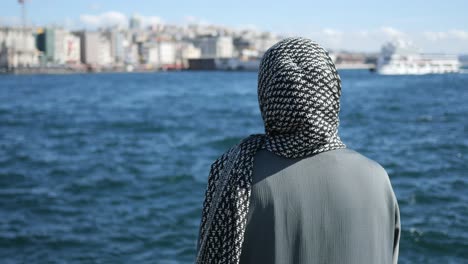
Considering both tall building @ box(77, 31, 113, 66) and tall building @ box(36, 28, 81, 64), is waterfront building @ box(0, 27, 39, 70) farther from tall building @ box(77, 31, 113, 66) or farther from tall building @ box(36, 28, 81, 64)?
tall building @ box(77, 31, 113, 66)

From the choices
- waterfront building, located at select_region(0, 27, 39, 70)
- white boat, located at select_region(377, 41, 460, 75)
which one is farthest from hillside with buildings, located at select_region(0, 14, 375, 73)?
white boat, located at select_region(377, 41, 460, 75)

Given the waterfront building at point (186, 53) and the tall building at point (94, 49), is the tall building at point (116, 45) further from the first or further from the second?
the waterfront building at point (186, 53)

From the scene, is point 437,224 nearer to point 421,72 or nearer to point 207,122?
point 207,122

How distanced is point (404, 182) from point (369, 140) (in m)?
5.16

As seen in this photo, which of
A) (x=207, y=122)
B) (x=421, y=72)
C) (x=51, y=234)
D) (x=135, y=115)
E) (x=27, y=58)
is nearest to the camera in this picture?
(x=51, y=234)

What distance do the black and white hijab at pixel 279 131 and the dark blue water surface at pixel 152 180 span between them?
4.59 m

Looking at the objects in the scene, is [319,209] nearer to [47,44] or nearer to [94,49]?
[47,44]

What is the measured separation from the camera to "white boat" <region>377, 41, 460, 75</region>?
225 feet

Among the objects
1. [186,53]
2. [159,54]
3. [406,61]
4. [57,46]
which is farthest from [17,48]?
[406,61]

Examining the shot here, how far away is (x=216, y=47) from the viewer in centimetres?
13388

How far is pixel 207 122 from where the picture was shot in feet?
66.5

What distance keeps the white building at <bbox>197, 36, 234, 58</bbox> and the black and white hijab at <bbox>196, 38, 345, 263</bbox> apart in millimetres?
132624

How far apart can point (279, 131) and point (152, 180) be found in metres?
8.89

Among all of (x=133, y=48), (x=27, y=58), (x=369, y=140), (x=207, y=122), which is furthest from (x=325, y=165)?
(x=133, y=48)
